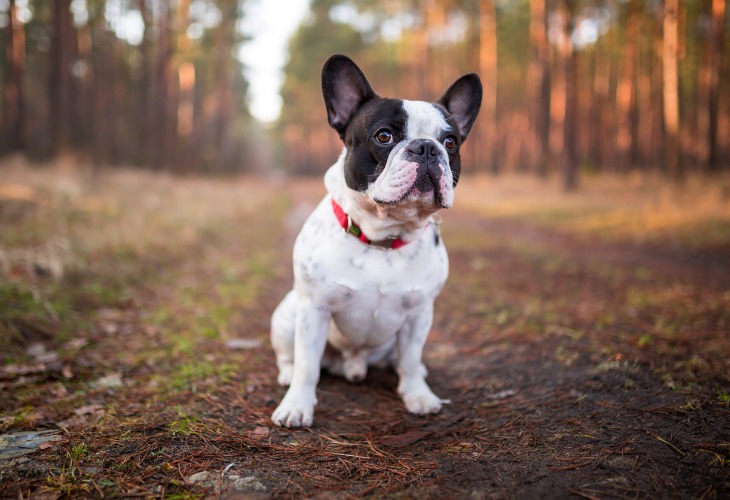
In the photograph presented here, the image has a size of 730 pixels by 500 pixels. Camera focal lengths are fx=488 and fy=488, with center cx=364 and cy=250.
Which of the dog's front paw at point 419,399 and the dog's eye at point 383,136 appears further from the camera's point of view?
the dog's front paw at point 419,399

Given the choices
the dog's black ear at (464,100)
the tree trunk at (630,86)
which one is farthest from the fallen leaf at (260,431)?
the tree trunk at (630,86)

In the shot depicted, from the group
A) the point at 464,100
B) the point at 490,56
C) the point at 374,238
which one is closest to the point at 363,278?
the point at 374,238

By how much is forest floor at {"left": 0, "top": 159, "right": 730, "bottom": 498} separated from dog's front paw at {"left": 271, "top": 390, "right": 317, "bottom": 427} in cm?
5

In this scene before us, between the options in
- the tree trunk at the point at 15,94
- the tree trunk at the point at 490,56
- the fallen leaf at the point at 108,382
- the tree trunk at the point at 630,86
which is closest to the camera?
the fallen leaf at the point at 108,382

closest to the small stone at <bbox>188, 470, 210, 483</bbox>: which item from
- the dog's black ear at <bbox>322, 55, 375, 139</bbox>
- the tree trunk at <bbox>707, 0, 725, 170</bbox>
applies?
the dog's black ear at <bbox>322, 55, 375, 139</bbox>

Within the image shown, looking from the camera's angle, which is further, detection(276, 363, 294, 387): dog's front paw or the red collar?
detection(276, 363, 294, 387): dog's front paw

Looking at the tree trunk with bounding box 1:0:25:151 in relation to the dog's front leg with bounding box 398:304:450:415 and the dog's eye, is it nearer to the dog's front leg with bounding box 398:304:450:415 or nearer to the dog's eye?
the dog's eye

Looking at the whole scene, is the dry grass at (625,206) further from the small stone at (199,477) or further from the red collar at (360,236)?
the small stone at (199,477)

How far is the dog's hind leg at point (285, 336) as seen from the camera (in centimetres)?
314

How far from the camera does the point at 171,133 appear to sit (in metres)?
19.1

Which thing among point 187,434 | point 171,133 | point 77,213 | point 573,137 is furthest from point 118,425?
point 171,133

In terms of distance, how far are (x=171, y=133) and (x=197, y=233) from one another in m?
12.6

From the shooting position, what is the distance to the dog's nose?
2578 mm

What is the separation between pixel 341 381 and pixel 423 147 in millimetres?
1685
